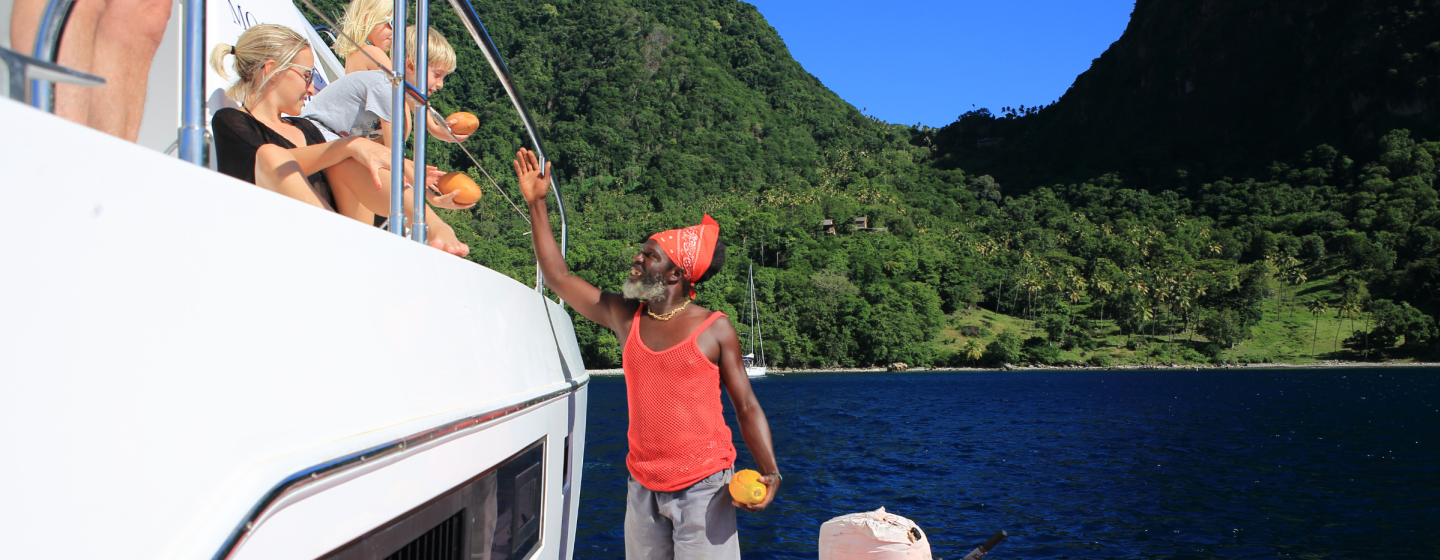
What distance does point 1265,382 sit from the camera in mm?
64750

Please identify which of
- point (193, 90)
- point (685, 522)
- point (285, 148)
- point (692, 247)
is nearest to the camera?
point (193, 90)

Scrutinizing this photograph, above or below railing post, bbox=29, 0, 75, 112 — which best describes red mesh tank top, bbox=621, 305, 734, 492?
below

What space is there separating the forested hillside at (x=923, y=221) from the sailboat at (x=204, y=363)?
195 ft

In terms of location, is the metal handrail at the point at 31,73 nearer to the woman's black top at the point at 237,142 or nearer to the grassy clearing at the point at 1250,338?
the woman's black top at the point at 237,142

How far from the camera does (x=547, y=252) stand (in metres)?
2.67

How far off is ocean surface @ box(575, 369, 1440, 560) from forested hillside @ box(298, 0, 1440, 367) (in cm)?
3215

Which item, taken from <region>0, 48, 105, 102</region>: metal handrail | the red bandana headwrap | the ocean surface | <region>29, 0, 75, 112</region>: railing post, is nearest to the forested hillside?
the ocean surface

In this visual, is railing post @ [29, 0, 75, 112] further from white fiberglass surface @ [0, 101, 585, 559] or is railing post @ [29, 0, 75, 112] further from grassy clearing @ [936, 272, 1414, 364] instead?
grassy clearing @ [936, 272, 1414, 364]

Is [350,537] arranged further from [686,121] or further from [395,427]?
[686,121]

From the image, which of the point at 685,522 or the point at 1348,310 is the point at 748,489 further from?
the point at 1348,310

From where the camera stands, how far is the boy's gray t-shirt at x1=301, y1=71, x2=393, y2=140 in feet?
8.54

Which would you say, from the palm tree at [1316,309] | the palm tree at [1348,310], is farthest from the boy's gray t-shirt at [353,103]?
the palm tree at [1348,310]

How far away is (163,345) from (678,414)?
170 centimetres

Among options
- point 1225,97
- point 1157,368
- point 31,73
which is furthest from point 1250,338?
point 31,73
